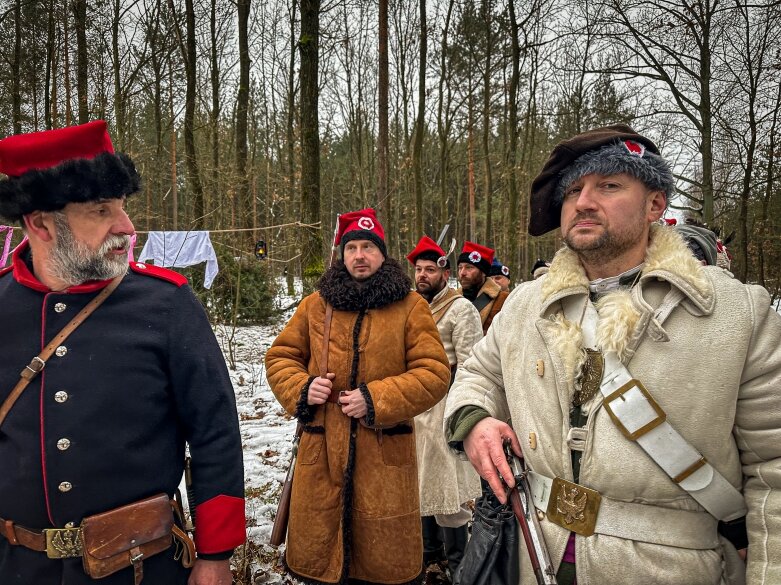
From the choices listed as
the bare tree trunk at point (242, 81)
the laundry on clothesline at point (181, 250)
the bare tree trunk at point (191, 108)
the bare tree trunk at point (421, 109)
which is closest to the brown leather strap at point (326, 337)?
the laundry on clothesline at point (181, 250)

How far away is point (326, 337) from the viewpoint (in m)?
2.65

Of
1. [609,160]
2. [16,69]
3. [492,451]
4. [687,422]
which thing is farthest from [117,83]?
[687,422]

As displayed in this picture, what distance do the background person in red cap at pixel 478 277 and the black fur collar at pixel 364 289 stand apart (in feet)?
9.05

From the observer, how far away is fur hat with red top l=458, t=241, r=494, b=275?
5.50 metres

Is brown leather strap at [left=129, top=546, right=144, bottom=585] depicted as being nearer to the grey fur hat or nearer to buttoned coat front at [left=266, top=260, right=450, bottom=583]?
buttoned coat front at [left=266, top=260, right=450, bottom=583]

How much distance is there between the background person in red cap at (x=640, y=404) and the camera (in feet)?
4.34

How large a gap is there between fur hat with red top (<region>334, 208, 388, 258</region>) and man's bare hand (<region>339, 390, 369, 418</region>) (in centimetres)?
94

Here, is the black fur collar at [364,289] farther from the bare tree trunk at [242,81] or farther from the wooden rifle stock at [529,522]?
the bare tree trunk at [242,81]

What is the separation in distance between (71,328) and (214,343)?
18.7 inches

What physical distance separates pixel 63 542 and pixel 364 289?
169cm

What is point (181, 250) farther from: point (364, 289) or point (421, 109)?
point (421, 109)

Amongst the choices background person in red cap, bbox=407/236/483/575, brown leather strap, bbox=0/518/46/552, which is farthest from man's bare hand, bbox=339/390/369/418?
brown leather strap, bbox=0/518/46/552

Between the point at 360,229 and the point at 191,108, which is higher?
the point at 191,108

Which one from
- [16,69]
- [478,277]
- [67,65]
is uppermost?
[16,69]
